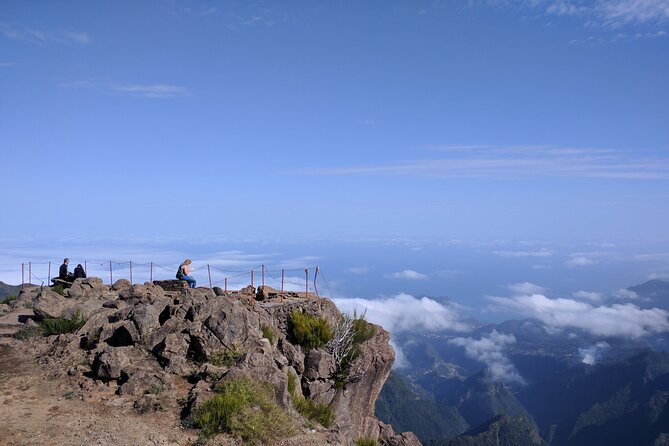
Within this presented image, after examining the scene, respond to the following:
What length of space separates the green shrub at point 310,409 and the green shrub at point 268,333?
1.74 metres

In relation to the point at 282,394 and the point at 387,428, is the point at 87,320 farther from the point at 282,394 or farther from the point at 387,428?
the point at 387,428

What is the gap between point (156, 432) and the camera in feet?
39.6

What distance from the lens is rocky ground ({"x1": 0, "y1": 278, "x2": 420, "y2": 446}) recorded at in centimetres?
1236

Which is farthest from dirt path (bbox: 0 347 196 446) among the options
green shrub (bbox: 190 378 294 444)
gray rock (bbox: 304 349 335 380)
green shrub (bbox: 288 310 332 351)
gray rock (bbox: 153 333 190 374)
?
green shrub (bbox: 288 310 332 351)

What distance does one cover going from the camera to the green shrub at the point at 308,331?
67.4 ft

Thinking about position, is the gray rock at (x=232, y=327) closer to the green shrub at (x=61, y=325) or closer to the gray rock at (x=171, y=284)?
the green shrub at (x=61, y=325)

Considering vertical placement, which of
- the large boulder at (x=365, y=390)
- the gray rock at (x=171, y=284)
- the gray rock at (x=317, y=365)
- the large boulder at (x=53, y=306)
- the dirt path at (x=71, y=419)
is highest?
the gray rock at (x=171, y=284)

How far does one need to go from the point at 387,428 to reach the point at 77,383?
48.1ft

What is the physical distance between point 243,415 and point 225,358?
3359mm

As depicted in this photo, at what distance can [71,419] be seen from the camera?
41.0 feet

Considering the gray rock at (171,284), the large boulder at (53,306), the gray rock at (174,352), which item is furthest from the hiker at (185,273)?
the gray rock at (174,352)

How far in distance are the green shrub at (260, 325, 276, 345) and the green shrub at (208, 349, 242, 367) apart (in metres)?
2.45

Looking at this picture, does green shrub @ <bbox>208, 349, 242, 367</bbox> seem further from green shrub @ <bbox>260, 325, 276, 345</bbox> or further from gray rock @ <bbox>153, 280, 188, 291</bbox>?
gray rock @ <bbox>153, 280, 188, 291</bbox>

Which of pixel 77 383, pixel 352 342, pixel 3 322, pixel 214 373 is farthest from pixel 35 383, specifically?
pixel 352 342
